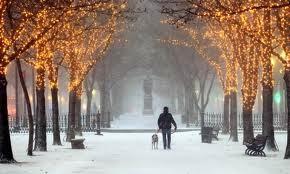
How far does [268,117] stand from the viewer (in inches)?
957

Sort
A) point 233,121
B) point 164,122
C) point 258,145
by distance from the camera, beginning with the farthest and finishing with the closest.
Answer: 1. point 233,121
2. point 164,122
3. point 258,145

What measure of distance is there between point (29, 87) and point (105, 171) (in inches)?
2546

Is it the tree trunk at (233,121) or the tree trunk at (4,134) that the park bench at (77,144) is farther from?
the tree trunk at (233,121)

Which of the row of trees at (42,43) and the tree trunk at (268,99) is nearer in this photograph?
the row of trees at (42,43)

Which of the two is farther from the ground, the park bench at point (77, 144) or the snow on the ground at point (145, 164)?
the park bench at point (77, 144)

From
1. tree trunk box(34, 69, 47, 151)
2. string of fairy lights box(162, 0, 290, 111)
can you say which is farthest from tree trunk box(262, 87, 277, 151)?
tree trunk box(34, 69, 47, 151)

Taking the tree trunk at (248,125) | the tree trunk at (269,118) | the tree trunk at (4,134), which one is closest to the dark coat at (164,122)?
the tree trunk at (248,125)

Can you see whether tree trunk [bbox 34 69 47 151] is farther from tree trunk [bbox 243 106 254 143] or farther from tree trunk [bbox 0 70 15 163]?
tree trunk [bbox 243 106 254 143]

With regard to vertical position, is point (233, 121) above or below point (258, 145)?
above

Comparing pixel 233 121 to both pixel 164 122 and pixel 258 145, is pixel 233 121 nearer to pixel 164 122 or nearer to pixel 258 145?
pixel 164 122

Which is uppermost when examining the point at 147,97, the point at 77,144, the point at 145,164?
the point at 147,97

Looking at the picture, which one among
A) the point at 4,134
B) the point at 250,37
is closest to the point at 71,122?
the point at 4,134

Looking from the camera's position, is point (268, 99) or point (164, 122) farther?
point (164, 122)

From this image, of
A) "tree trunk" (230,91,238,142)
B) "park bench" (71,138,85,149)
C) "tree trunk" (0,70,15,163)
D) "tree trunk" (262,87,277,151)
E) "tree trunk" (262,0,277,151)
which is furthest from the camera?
"tree trunk" (230,91,238,142)
